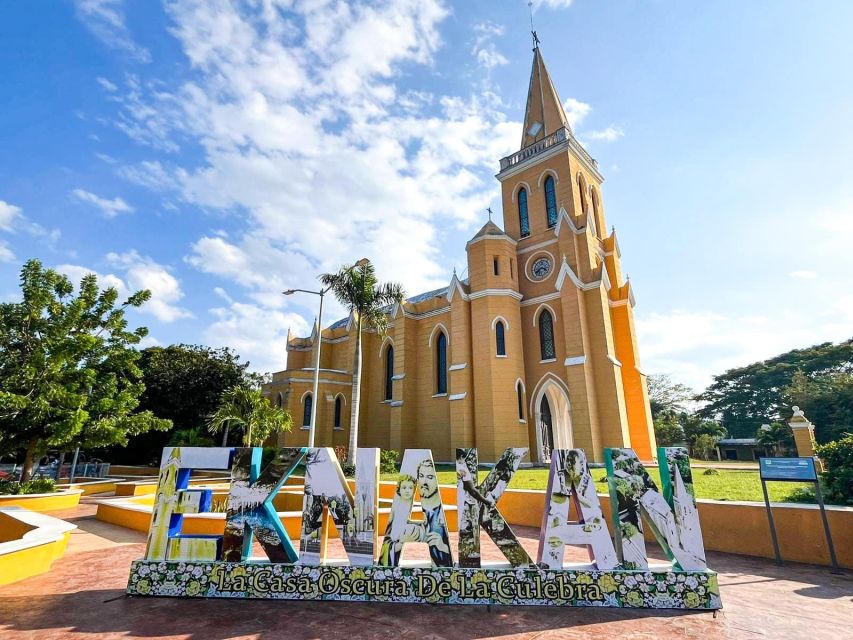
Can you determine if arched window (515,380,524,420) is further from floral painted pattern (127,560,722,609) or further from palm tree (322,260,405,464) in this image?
floral painted pattern (127,560,722,609)

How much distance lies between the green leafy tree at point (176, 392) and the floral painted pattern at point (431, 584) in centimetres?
2453

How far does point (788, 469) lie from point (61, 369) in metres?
18.1

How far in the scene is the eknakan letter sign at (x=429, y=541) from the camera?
18.0 ft

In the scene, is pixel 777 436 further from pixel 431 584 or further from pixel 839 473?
pixel 431 584

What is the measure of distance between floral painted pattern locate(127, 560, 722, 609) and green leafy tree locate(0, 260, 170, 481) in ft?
31.3

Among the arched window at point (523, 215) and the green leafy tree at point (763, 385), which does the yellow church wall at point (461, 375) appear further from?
the green leafy tree at point (763, 385)

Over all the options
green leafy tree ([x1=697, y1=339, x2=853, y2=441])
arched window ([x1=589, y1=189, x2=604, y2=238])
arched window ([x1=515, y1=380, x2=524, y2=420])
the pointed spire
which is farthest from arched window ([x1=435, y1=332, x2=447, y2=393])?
green leafy tree ([x1=697, y1=339, x2=853, y2=441])

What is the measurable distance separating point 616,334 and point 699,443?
25034 millimetres

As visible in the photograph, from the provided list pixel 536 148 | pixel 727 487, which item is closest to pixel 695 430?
pixel 536 148

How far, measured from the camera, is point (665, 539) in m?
5.71

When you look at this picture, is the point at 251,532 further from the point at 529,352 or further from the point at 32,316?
the point at 529,352

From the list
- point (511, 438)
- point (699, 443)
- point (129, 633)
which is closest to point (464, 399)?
point (511, 438)

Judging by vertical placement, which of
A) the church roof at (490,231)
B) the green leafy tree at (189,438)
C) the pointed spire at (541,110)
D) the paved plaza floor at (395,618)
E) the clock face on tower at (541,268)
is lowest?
the paved plaza floor at (395,618)

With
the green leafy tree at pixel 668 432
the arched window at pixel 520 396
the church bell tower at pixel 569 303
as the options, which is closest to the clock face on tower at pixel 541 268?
the church bell tower at pixel 569 303
